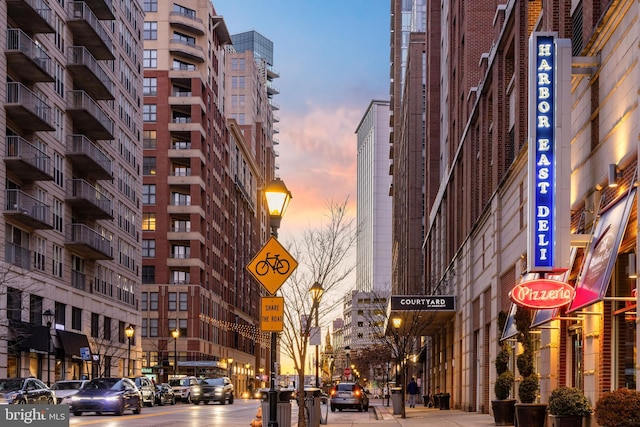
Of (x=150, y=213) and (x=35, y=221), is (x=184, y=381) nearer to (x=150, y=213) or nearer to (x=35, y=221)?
(x=35, y=221)

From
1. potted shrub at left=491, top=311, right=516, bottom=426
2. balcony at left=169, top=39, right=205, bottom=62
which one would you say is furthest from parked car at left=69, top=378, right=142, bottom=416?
balcony at left=169, top=39, right=205, bottom=62

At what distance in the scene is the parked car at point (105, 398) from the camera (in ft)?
127

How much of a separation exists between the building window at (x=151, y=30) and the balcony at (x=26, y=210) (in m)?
59.7

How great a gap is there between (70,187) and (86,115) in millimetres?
4773

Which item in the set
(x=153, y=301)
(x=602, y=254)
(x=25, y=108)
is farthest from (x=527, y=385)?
(x=153, y=301)

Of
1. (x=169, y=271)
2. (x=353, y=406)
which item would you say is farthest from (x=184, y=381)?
(x=169, y=271)

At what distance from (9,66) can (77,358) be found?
833 inches

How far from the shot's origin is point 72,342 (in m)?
63.8

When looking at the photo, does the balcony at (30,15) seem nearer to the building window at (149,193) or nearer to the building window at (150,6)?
the building window at (149,193)

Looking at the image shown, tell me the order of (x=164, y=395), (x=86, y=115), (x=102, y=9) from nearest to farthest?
(x=164, y=395) < (x=86, y=115) < (x=102, y=9)

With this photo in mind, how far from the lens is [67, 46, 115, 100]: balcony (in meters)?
65.7

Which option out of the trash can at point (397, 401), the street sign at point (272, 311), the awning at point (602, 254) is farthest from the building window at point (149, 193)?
the street sign at point (272, 311)

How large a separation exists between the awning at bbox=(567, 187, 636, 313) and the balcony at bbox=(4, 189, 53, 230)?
39164 mm

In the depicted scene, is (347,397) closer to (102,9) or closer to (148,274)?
(102,9)
